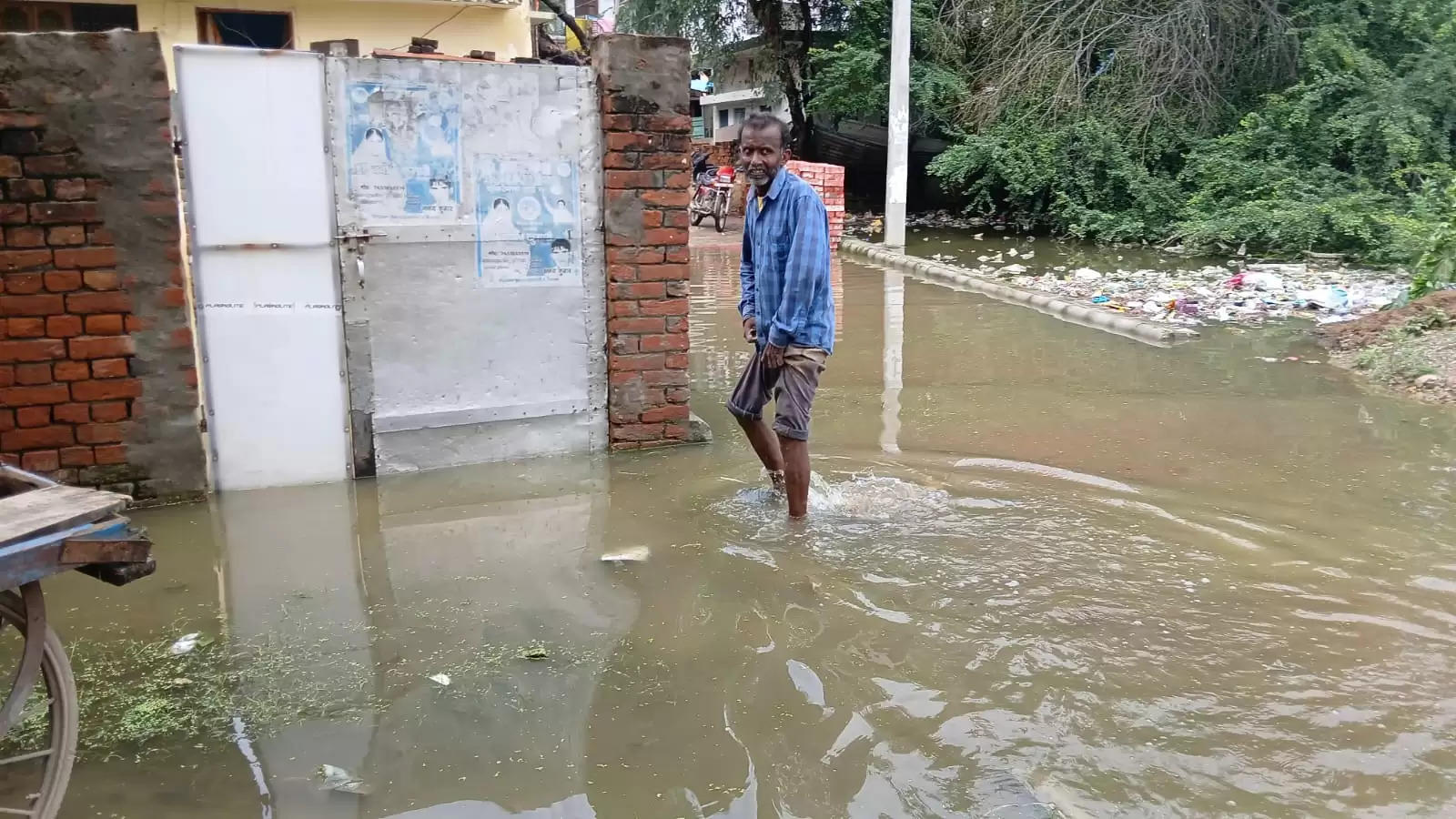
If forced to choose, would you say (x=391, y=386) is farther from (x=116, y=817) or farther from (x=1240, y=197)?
(x=1240, y=197)

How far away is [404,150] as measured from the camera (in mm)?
4914

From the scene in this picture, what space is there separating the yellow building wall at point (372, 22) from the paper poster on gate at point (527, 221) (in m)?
8.29

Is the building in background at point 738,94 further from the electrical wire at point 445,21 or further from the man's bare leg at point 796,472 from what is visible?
the man's bare leg at point 796,472

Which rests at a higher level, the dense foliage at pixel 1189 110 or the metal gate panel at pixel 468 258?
the dense foliage at pixel 1189 110

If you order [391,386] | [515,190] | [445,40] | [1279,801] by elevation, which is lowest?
[1279,801]

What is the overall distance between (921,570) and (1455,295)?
6.18 metres

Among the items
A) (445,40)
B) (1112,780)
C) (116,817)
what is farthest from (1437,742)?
(445,40)

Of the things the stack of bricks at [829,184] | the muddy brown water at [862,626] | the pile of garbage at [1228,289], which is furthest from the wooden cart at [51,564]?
the stack of bricks at [829,184]

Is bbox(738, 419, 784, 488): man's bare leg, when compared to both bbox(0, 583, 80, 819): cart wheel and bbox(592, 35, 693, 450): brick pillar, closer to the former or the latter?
bbox(592, 35, 693, 450): brick pillar

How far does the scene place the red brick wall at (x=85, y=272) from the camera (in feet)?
14.0

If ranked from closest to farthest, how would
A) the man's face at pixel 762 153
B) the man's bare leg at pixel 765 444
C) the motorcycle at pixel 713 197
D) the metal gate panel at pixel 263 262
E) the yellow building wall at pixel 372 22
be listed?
the man's face at pixel 762 153
the metal gate panel at pixel 263 262
the man's bare leg at pixel 765 444
the yellow building wall at pixel 372 22
the motorcycle at pixel 713 197

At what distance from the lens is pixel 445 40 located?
48.8ft

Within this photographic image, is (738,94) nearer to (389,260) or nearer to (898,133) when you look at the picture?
(898,133)

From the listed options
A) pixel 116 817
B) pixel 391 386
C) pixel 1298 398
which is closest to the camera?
pixel 116 817
